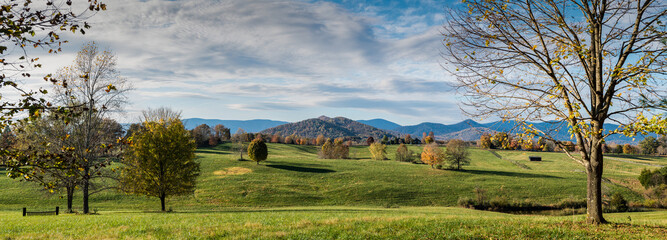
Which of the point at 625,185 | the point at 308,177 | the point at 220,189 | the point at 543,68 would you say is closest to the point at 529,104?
the point at 543,68

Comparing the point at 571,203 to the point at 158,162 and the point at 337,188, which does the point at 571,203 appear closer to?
the point at 337,188

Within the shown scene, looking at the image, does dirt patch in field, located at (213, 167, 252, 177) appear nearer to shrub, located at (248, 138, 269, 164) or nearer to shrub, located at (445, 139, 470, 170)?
shrub, located at (248, 138, 269, 164)

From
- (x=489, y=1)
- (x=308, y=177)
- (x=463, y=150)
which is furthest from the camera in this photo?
(x=463, y=150)

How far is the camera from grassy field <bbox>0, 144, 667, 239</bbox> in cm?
1048

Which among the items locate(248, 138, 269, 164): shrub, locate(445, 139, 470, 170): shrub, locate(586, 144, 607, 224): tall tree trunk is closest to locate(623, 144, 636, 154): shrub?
locate(445, 139, 470, 170): shrub

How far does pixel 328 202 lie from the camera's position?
4366cm

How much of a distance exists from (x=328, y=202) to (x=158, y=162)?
72.9ft

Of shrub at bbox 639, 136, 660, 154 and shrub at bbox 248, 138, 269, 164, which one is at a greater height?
shrub at bbox 248, 138, 269, 164

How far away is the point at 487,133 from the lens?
501 inches

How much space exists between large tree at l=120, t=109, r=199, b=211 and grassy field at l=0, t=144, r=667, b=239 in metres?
2.50

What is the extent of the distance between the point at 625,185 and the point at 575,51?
60.4 meters

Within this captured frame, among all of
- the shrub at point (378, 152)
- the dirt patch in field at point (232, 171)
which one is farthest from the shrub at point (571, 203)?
the shrub at point (378, 152)

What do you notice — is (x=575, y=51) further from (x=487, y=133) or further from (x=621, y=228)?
(x=621, y=228)

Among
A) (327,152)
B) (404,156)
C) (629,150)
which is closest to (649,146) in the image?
(629,150)
